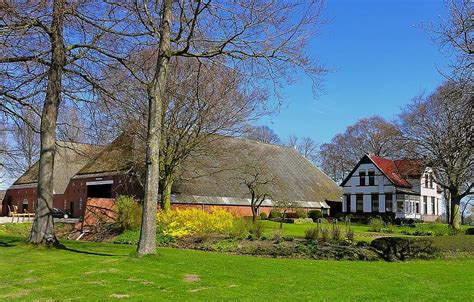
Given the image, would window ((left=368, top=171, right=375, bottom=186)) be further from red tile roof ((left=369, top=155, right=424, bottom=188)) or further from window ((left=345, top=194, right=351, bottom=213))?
window ((left=345, top=194, right=351, bottom=213))

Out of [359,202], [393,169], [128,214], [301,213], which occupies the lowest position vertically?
[301,213]

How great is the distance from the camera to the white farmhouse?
5257 centimetres

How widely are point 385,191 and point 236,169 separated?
921 inches

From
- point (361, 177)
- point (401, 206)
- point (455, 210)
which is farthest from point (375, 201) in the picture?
point (455, 210)

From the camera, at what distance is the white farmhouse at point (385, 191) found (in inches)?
2070

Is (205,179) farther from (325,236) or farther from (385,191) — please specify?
(325,236)

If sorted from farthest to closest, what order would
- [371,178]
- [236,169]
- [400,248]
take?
1. [371,178]
2. [236,169]
3. [400,248]

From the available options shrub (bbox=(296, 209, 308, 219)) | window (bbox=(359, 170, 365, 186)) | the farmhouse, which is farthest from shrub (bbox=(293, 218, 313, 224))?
window (bbox=(359, 170, 365, 186))

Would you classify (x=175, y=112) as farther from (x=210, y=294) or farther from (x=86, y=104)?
(x=210, y=294)

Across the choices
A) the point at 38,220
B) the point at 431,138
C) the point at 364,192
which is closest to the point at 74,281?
the point at 38,220

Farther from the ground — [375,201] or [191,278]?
[375,201]

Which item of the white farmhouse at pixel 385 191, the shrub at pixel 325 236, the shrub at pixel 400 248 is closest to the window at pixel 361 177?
the white farmhouse at pixel 385 191

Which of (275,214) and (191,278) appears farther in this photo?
(275,214)

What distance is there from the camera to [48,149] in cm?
1642
